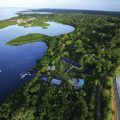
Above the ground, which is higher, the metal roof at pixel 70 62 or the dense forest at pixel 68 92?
the dense forest at pixel 68 92

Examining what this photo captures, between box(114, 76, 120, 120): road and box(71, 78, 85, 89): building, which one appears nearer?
box(114, 76, 120, 120): road

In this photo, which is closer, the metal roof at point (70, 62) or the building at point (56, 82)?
the building at point (56, 82)

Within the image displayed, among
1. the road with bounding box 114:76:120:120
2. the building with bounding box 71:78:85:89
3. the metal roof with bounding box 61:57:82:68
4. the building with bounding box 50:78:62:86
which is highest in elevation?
the road with bounding box 114:76:120:120

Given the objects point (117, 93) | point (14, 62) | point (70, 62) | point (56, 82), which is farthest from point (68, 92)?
point (14, 62)

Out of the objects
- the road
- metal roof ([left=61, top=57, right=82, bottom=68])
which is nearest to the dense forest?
metal roof ([left=61, top=57, right=82, bottom=68])

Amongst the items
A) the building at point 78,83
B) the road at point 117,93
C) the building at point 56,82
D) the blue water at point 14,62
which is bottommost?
the blue water at point 14,62

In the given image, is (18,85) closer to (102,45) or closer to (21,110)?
(21,110)

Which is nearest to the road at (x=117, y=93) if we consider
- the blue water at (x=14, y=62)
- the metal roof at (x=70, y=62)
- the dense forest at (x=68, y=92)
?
the dense forest at (x=68, y=92)

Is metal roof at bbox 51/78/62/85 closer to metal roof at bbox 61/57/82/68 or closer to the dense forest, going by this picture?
the dense forest

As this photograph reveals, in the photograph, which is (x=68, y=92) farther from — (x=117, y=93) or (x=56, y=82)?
(x=117, y=93)

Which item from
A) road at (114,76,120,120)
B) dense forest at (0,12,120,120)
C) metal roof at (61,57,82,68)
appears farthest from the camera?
metal roof at (61,57,82,68)

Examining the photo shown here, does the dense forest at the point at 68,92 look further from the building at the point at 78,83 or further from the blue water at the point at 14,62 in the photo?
the blue water at the point at 14,62
